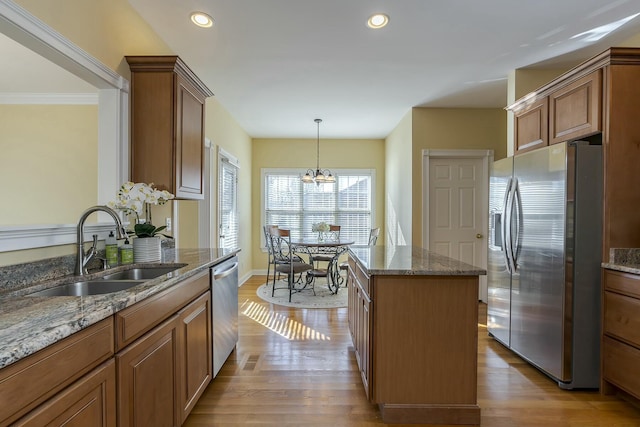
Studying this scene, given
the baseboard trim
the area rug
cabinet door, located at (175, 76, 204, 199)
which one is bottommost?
the area rug

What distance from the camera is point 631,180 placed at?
2.14 metres

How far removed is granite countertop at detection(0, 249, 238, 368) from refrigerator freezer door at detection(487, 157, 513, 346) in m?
2.68

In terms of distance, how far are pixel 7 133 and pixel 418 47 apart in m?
3.74

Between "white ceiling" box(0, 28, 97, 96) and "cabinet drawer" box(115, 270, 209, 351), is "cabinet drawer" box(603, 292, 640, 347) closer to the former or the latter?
"cabinet drawer" box(115, 270, 209, 351)

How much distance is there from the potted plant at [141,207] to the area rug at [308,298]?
2.39 metres

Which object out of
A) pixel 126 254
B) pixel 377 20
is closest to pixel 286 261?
pixel 126 254

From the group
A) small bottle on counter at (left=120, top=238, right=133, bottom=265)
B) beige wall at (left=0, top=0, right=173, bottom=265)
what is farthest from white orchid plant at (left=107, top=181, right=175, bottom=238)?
beige wall at (left=0, top=0, right=173, bottom=265)

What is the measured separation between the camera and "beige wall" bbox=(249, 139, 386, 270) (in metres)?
6.29

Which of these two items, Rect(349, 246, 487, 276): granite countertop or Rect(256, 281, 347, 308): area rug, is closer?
Rect(349, 246, 487, 276): granite countertop

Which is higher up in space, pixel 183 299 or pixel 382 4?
pixel 382 4

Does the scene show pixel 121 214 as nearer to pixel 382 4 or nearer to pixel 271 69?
pixel 271 69

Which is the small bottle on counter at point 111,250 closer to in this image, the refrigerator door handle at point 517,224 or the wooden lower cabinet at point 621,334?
the refrigerator door handle at point 517,224

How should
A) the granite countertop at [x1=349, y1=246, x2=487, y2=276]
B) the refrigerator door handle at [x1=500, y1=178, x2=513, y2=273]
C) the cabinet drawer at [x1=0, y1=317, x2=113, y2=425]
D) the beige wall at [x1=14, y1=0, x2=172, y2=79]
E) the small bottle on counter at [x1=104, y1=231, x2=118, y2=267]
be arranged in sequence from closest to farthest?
the cabinet drawer at [x1=0, y1=317, x2=113, y2=425]
the beige wall at [x1=14, y1=0, x2=172, y2=79]
the granite countertop at [x1=349, y1=246, x2=487, y2=276]
the small bottle on counter at [x1=104, y1=231, x2=118, y2=267]
the refrigerator door handle at [x1=500, y1=178, x2=513, y2=273]

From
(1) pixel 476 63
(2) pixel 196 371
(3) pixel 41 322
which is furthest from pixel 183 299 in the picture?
(1) pixel 476 63
